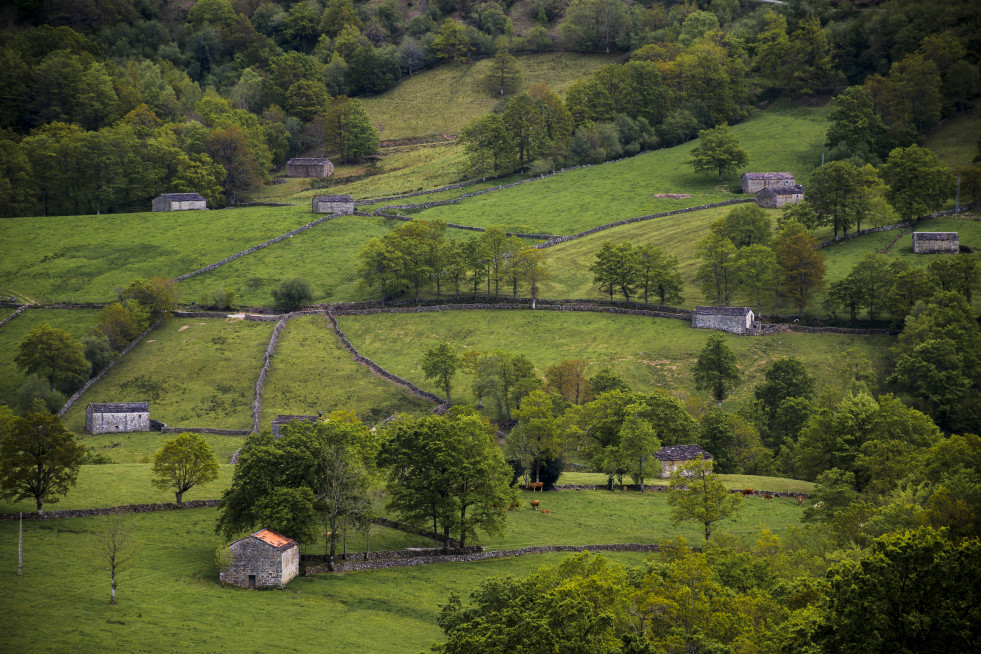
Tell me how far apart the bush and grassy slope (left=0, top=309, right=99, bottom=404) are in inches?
796

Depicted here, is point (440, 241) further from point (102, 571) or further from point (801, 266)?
point (102, 571)

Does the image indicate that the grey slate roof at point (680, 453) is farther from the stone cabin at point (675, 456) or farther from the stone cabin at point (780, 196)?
the stone cabin at point (780, 196)

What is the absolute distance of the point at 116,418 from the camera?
325ft

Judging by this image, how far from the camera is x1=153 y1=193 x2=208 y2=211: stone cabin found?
15200 cm

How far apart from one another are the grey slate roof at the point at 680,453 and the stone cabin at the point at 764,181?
62.5m

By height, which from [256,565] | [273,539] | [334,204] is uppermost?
[334,204]

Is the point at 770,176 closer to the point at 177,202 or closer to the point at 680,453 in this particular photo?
the point at 680,453

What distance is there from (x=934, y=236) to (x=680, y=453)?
48106mm

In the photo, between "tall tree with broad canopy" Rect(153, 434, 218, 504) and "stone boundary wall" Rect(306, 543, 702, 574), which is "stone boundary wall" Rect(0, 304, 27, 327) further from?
"stone boundary wall" Rect(306, 543, 702, 574)

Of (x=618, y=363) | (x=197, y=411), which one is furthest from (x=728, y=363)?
(x=197, y=411)

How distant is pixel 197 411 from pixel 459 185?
217 ft

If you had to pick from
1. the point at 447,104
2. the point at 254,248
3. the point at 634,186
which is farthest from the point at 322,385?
the point at 447,104

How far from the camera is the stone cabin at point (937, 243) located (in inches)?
4599

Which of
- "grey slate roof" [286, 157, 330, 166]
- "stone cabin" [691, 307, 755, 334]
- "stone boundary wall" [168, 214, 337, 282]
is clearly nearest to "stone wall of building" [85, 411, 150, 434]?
"stone boundary wall" [168, 214, 337, 282]
